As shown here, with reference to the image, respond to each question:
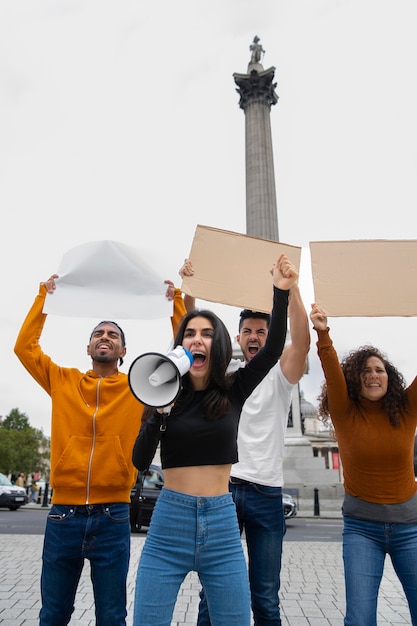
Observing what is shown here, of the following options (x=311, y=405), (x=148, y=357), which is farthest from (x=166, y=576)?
(x=311, y=405)

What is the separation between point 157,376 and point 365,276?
2.17 m

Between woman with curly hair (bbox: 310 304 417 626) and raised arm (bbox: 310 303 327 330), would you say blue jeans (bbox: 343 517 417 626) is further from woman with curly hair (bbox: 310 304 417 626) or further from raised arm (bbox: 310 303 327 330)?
raised arm (bbox: 310 303 327 330)

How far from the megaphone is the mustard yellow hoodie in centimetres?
113

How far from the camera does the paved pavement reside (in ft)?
16.0

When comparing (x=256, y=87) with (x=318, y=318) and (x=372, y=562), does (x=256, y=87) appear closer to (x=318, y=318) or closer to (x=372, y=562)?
(x=318, y=318)

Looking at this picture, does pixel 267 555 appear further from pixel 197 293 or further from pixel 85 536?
pixel 197 293

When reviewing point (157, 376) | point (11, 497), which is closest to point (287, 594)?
point (157, 376)

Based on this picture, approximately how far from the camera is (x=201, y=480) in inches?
99.2

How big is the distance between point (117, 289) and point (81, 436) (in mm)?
1366

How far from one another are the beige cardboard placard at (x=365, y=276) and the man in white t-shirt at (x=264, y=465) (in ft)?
1.63

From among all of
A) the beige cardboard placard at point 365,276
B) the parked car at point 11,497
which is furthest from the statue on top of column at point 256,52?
the beige cardboard placard at point 365,276

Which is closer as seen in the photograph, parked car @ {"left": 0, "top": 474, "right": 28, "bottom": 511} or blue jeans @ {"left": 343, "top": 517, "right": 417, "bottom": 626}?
blue jeans @ {"left": 343, "top": 517, "right": 417, "bottom": 626}

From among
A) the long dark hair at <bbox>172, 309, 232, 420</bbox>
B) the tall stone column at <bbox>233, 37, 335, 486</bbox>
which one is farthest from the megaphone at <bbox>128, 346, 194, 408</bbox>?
the tall stone column at <bbox>233, 37, 335, 486</bbox>

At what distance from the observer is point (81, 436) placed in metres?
3.35
